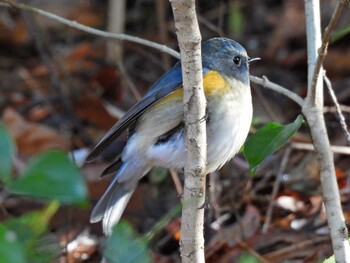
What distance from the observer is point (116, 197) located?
405 centimetres

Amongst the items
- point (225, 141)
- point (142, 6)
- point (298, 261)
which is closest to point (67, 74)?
point (142, 6)

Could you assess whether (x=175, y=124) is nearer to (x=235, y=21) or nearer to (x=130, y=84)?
(x=130, y=84)

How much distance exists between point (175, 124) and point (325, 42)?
34.9 inches

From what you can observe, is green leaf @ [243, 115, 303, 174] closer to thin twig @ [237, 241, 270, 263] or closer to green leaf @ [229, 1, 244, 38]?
thin twig @ [237, 241, 270, 263]

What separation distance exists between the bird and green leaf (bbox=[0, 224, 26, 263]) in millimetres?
1685

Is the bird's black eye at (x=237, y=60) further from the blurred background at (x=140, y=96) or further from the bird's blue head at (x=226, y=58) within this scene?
the blurred background at (x=140, y=96)

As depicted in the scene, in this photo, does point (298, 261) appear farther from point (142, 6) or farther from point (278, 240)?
point (142, 6)

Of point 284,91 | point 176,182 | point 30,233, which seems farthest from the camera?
point 176,182

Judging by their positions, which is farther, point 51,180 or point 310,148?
point 310,148

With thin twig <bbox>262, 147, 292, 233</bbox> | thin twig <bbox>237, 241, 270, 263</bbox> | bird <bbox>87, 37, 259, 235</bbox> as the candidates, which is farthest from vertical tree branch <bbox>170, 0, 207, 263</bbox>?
thin twig <bbox>262, 147, 292, 233</bbox>

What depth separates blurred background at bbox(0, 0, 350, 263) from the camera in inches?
187

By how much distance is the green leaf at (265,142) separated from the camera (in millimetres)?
3027

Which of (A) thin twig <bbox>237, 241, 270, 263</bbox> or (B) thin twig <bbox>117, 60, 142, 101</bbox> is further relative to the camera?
(B) thin twig <bbox>117, 60, 142, 101</bbox>

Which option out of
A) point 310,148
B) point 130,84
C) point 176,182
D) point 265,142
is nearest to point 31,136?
point 130,84
